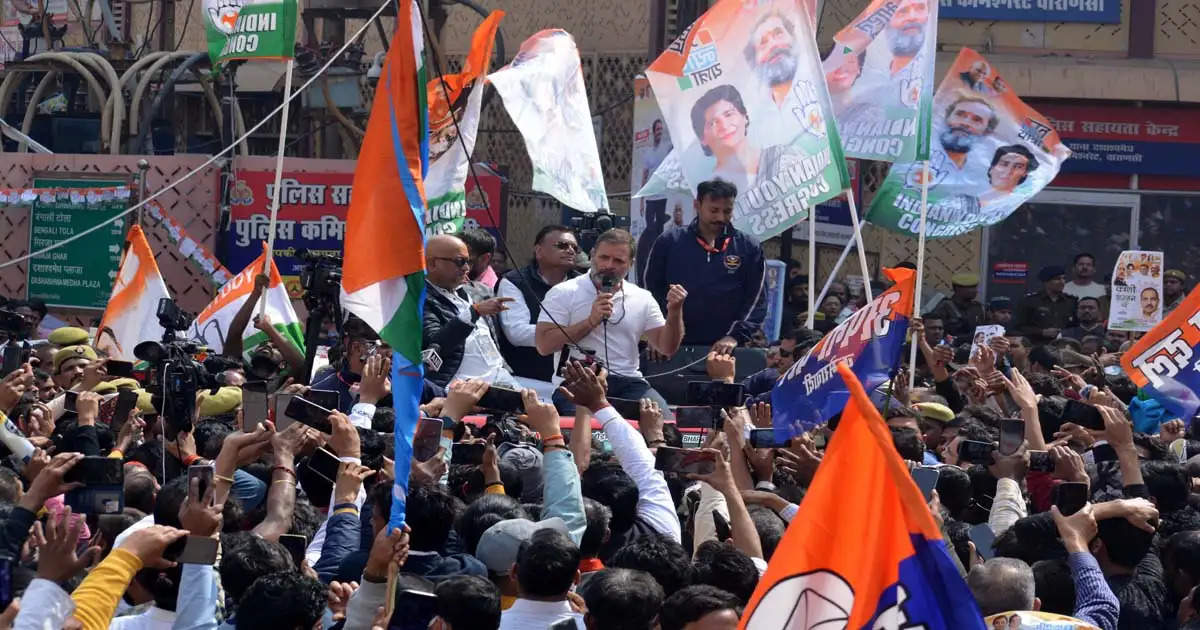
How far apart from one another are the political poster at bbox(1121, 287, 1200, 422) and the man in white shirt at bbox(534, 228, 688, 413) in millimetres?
2188

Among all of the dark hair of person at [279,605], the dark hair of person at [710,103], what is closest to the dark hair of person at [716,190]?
the dark hair of person at [710,103]

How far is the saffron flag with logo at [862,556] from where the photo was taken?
4078 mm

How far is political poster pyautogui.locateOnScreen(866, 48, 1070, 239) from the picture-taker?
13172 mm

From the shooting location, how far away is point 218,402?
878cm

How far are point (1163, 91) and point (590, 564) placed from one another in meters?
14.3

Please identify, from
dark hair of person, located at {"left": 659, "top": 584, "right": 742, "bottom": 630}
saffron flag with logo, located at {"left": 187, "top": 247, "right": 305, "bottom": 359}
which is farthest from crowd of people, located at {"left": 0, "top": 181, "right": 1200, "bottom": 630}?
saffron flag with logo, located at {"left": 187, "top": 247, "right": 305, "bottom": 359}

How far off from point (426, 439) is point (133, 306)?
599 cm

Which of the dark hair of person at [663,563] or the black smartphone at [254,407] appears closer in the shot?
the dark hair of person at [663,563]

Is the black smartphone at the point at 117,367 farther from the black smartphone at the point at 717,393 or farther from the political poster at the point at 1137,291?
the political poster at the point at 1137,291

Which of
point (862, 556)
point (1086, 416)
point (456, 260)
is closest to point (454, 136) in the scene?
point (456, 260)

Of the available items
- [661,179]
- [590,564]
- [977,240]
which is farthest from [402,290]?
[977,240]

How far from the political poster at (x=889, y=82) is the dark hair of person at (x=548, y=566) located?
6905 mm

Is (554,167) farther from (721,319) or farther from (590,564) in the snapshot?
(590,564)

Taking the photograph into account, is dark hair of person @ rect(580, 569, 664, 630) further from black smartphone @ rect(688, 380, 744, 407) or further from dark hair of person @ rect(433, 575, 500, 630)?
black smartphone @ rect(688, 380, 744, 407)
